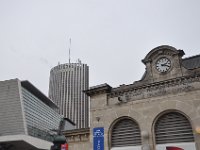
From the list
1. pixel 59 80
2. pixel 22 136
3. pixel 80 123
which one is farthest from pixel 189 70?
pixel 59 80

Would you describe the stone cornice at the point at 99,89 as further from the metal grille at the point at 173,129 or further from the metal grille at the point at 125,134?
the metal grille at the point at 173,129

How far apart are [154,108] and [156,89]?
1.47 metres

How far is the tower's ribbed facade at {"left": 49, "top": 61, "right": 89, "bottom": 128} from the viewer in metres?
181

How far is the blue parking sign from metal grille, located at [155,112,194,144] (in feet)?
14.6

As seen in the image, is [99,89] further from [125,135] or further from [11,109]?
[11,109]

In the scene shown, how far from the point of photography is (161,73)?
21016 millimetres

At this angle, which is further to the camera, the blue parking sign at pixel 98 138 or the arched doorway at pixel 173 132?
the blue parking sign at pixel 98 138

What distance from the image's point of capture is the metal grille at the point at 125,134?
20.6m

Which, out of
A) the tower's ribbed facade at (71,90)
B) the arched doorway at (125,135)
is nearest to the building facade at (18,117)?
the arched doorway at (125,135)

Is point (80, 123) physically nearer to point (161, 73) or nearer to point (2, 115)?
point (2, 115)

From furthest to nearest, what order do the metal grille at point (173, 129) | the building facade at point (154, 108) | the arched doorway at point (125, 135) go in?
the arched doorway at point (125, 135) < the building facade at point (154, 108) < the metal grille at point (173, 129)

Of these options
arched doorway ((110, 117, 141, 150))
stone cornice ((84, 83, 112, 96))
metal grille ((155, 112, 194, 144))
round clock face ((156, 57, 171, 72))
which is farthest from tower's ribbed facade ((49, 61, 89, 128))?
metal grille ((155, 112, 194, 144))

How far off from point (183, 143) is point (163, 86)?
4316mm

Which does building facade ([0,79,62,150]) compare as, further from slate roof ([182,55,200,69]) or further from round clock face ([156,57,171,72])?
round clock face ([156,57,171,72])
